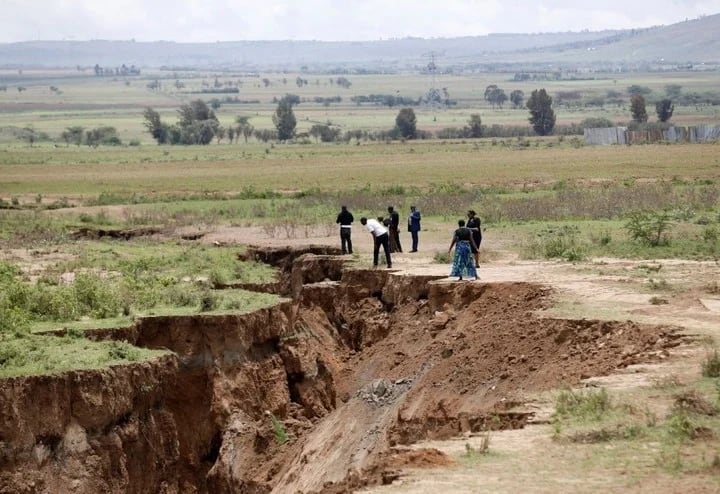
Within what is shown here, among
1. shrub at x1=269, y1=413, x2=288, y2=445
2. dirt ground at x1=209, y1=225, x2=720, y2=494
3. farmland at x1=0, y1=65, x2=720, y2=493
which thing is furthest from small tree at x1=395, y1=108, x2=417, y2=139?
shrub at x1=269, y1=413, x2=288, y2=445

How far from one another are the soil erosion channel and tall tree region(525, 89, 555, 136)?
92.6m

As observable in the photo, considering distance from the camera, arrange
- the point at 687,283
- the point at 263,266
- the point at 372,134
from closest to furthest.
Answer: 1. the point at 687,283
2. the point at 263,266
3. the point at 372,134

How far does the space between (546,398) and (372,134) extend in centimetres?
11081

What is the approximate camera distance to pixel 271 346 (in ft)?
87.8

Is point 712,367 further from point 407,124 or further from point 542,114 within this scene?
point 407,124

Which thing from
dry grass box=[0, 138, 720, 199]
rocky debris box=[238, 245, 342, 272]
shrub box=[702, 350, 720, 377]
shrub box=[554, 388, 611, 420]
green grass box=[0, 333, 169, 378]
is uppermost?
shrub box=[702, 350, 720, 377]

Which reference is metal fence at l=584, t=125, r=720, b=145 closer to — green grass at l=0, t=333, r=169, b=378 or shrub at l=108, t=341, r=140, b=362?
shrub at l=108, t=341, r=140, b=362

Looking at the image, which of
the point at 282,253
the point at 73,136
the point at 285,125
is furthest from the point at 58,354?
the point at 73,136

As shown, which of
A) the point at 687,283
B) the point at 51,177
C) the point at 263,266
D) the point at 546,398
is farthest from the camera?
the point at 51,177

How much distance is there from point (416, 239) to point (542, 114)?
90.5 m

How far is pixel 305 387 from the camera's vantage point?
27.2 meters

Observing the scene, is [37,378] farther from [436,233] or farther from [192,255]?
[436,233]

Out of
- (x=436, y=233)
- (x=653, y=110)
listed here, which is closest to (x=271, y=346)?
(x=436, y=233)

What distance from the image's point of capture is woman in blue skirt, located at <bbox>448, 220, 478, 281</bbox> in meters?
27.5
